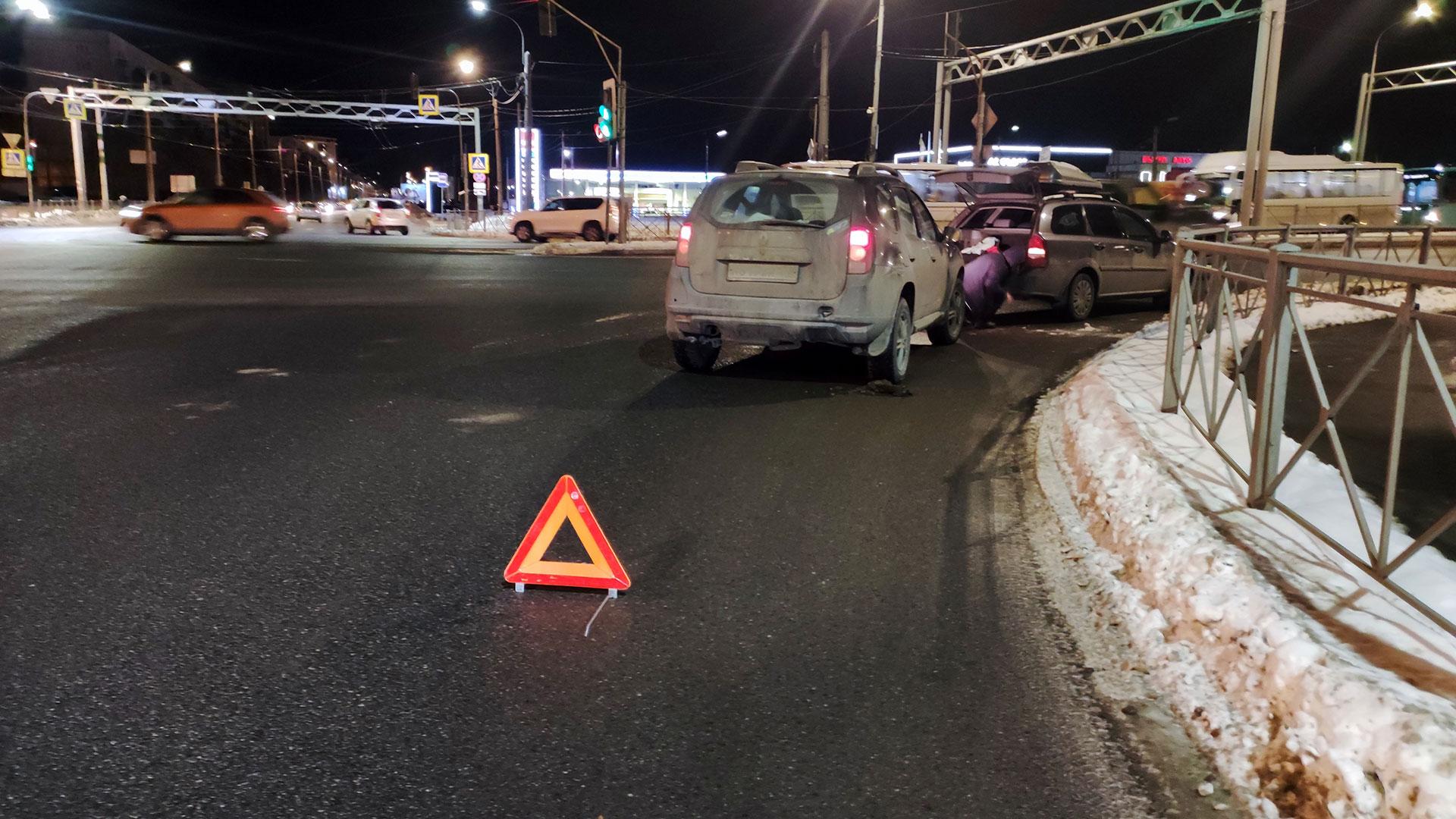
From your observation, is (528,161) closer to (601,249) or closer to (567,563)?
(601,249)

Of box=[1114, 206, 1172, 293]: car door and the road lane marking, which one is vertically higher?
box=[1114, 206, 1172, 293]: car door

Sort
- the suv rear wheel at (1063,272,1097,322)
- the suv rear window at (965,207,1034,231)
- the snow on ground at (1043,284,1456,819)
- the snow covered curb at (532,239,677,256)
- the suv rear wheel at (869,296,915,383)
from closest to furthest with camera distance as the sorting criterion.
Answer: the snow on ground at (1043,284,1456,819), the suv rear wheel at (869,296,915,383), the suv rear wheel at (1063,272,1097,322), the suv rear window at (965,207,1034,231), the snow covered curb at (532,239,677,256)

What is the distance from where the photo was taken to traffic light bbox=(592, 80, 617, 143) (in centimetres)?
3219

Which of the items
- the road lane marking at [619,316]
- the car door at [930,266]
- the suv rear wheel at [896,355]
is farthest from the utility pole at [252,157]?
the suv rear wheel at [896,355]

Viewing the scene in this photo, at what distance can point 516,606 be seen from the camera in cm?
452

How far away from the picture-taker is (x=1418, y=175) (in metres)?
66.1

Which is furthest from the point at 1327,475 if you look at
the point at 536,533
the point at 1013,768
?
the point at 536,533

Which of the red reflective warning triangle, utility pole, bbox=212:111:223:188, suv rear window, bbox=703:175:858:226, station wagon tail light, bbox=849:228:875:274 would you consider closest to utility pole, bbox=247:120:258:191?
utility pole, bbox=212:111:223:188

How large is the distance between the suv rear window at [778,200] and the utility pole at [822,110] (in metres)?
27.5

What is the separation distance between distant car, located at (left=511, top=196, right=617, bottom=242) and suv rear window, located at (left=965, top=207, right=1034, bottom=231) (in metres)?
23.9

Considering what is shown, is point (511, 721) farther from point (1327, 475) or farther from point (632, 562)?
point (1327, 475)

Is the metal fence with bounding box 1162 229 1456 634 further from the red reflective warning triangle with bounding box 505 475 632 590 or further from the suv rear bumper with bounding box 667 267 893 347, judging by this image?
the red reflective warning triangle with bounding box 505 475 632 590

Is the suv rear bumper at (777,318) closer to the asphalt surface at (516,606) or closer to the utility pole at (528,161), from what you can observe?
the asphalt surface at (516,606)

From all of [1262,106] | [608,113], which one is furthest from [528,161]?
[1262,106]
